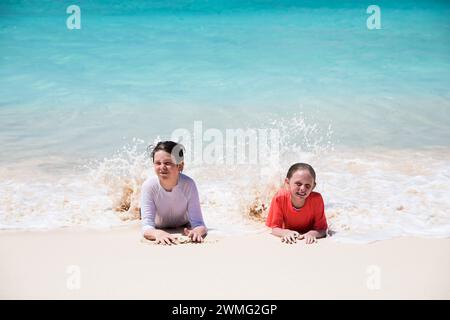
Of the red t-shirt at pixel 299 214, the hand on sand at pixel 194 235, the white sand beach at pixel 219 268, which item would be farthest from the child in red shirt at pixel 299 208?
the hand on sand at pixel 194 235

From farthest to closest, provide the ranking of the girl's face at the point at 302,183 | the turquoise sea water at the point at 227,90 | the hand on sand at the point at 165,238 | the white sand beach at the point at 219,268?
the turquoise sea water at the point at 227,90 < the girl's face at the point at 302,183 < the hand on sand at the point at 165,238 < the white sand beach at the point at 219,268

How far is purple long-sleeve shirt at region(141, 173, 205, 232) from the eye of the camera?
171 inches

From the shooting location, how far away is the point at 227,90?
32.7 feet

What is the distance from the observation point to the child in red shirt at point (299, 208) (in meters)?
4.20

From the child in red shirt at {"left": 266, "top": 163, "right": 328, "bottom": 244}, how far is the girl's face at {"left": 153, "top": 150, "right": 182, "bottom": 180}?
2.44ft

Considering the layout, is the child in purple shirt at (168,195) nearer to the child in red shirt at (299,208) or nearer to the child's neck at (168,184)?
the child's neck at (168,184)

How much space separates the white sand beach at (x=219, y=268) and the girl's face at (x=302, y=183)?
1.14 feet

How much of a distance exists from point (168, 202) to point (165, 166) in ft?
0.91

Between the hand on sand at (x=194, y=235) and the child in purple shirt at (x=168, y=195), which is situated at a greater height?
the child in purple shirt at (x=168, y=195)

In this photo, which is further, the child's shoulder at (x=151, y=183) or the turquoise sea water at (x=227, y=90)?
the turquoise sea water at (x=227, y=90)

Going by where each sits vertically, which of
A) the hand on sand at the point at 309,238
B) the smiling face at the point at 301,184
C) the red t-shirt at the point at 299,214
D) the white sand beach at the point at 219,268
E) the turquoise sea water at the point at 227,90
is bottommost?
the white sand beach at the point at 219,268

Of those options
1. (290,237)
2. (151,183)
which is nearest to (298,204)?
(290,237)

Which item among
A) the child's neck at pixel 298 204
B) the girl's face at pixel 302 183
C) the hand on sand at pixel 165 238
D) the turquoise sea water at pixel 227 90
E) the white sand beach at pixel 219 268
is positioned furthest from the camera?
the turquoise sea water at pixel 227 90

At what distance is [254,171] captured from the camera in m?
6.36
